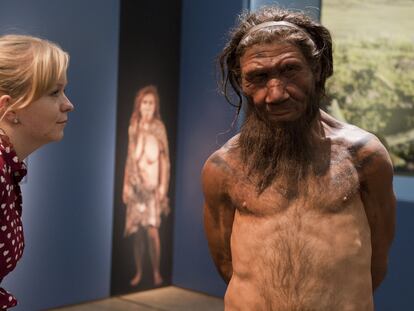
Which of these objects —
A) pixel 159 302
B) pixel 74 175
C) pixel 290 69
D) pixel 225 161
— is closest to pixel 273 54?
A: pixel 290 69

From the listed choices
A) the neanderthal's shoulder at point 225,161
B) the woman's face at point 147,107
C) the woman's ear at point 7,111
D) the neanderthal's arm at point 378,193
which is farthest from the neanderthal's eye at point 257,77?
the woman's face at point 147,107

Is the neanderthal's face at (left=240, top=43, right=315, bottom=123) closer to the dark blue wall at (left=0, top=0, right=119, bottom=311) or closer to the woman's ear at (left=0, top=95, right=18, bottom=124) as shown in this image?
the woman's ear at (left=0, top=95, right=18, bottom=124)

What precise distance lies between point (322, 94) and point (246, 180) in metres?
0.39

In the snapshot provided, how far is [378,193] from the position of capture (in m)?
2.27

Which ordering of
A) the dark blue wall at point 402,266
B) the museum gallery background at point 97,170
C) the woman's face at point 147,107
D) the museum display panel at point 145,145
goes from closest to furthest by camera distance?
1. the dark blue wall at point 402,266
2. the museum gallery background at point 97,170
3. the museum display panel at point 145,145
4. the woman's face at point 147,107

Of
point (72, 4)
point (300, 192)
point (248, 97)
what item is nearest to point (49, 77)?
point (248, 97)

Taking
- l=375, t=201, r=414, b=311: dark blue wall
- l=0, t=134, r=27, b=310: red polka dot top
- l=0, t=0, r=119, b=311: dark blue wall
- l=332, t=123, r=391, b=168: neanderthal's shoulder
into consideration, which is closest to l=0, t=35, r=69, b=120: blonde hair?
l=0, t=134, r=27, b=310: red polka dot top

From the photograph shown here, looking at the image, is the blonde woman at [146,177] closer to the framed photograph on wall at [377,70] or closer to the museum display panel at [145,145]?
the museum display panel at [145,145]

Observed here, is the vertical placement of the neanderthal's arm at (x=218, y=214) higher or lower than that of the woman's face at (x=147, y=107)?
lower

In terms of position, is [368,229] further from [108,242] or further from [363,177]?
[108,242]

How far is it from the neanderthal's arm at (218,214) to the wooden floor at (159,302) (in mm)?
2656

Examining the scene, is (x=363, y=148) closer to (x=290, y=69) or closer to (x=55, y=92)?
(x=290, y=69)

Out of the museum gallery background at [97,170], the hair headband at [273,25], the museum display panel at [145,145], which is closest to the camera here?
the hair headband at [273,25]

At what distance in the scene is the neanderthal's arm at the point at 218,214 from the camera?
7.68ft
